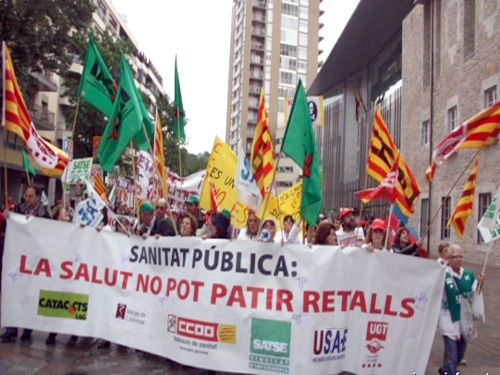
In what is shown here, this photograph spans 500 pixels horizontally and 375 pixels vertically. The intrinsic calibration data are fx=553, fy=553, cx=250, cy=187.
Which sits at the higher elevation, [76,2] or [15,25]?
[76,2]

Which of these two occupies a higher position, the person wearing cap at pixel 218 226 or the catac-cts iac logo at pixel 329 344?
the person wearing cap at pixel 218 226

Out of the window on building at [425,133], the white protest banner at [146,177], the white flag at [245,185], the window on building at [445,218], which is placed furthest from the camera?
the window on building at [425,133]

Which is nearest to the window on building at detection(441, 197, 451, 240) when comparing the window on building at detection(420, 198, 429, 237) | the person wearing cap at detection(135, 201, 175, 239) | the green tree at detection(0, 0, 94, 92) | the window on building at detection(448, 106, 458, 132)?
the window on building at detection(420, 198, 429, 237)

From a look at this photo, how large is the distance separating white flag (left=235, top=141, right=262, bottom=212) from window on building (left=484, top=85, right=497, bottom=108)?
1521cm

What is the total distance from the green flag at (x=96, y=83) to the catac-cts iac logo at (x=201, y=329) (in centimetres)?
313

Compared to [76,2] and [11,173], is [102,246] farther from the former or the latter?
[11,173]

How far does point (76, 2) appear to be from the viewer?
20.7 m

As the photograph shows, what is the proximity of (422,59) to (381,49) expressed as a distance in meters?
16.2

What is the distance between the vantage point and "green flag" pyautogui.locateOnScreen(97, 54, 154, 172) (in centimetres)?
634

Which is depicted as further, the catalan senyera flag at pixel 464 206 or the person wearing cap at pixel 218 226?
the person wearing cap at pixel 218 226

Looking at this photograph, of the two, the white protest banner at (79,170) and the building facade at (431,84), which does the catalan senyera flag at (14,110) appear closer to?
the building facade at (431,84)

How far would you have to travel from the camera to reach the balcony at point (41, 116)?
37625 millimetres

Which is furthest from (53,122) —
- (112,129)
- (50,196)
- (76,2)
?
(112,129)

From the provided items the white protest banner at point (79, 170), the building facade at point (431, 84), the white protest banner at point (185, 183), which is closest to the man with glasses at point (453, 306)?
the building facade at point (431, 84)
